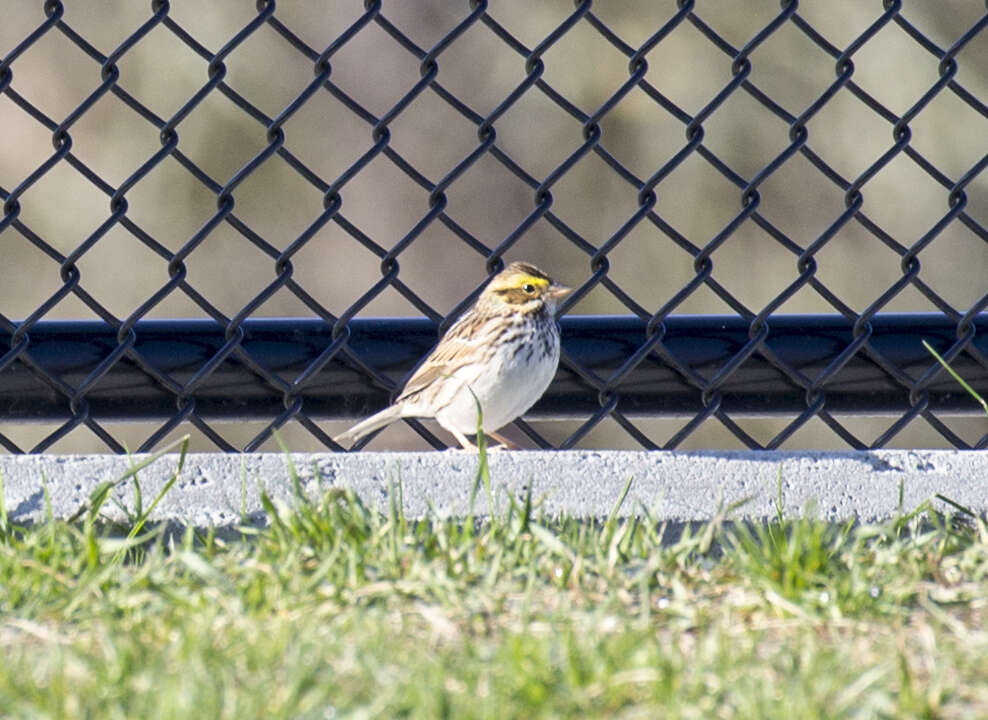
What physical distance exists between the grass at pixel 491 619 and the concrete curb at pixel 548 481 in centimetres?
8

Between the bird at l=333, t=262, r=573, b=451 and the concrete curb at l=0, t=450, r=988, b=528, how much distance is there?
2.34 ft

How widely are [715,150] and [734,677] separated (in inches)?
464

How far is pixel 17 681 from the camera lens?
8.46 ft

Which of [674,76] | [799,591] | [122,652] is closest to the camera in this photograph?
[122,652]

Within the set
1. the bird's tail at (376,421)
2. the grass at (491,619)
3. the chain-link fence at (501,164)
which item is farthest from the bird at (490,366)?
the chain-link fence at (501,164)

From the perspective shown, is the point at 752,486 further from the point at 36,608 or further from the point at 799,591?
the point at 36,608

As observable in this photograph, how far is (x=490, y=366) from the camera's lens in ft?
15.5

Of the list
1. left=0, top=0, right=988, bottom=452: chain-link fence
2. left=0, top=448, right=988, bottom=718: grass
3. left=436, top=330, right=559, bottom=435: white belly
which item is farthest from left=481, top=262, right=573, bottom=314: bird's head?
left=0, top=0, right=988, bottom=452: chain-link fence

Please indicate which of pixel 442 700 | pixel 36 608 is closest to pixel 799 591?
pixel 442 700

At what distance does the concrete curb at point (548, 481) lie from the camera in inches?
145

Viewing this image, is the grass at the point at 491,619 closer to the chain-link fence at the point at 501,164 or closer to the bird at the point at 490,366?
the bird at the point at 490,366

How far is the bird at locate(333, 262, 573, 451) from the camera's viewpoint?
4.54 metres

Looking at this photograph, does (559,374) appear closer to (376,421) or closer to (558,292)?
(558,292)

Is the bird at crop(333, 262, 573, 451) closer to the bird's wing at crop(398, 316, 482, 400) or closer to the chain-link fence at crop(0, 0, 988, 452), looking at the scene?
the bird's wing at crop(398, 316, 482, 400)
